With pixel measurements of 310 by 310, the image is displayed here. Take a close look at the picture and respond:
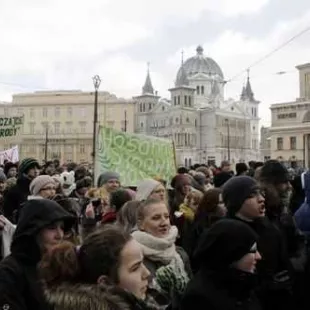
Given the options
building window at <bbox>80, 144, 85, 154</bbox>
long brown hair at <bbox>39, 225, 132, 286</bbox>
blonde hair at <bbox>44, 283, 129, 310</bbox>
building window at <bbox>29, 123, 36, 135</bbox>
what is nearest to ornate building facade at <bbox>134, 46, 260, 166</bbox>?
building window at <bbox>80, 144, 85, 154</bbox>

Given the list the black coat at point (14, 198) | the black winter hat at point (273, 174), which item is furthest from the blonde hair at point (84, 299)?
the black coat at point (14, 198)

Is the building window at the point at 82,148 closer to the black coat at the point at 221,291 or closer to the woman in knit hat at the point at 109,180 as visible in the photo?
the woman in knit hat at the point at 109,180

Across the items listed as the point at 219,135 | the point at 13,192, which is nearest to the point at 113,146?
the point at 13,192

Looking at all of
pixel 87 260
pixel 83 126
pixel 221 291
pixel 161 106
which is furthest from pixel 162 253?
pixel 161 106

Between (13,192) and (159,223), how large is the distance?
3.38 m

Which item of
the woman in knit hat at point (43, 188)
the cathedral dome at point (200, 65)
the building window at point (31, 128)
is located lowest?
the woman in knit hat at point (43, 188)

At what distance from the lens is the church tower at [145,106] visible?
361 feet

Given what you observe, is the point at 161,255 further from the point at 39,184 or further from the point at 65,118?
the point at 65,118

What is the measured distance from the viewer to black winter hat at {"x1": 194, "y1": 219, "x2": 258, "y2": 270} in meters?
2.94

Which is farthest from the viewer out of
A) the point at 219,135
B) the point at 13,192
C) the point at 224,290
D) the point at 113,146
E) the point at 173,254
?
the point at 219,135

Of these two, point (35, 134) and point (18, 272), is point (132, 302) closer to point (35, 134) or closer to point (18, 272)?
point (18, 272)

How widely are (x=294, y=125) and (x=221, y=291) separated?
227ft

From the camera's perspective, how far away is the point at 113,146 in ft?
26.0

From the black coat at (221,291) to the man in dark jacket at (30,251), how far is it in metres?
0.70
